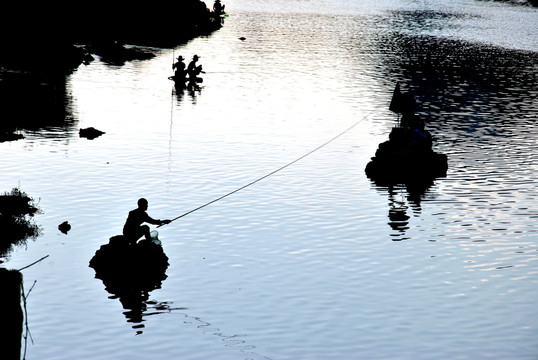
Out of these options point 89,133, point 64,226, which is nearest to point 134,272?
point 64,226

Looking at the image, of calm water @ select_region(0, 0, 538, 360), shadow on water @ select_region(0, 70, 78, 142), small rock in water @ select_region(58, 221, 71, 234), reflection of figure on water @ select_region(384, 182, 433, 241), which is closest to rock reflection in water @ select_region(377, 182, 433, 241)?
reflection of figure on water @ select_region(384, 182, 433, 241)

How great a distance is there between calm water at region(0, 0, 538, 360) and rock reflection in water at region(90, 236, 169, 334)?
46cm

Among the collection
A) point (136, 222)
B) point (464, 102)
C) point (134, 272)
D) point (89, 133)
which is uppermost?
point (136, 222)

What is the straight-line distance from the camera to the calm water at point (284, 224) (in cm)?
2442

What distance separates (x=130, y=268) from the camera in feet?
91.5

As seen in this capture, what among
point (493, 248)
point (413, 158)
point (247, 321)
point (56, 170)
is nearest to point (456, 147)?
point (413, 158)

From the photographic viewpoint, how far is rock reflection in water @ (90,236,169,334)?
27.2 metres

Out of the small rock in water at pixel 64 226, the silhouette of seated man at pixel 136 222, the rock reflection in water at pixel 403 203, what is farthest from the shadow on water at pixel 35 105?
the silhouette of seated man at pixel 136 222

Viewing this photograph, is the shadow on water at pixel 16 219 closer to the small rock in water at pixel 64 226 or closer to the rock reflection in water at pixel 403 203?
the small rock in water at pixel 64 226

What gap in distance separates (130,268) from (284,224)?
9.32 meters

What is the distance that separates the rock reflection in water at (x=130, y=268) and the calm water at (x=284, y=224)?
0.46m

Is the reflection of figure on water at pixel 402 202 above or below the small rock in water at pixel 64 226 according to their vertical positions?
above

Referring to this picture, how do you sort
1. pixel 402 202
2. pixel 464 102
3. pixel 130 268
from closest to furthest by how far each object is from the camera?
pixel 130 268
pixel 402 202
pixel 464 102

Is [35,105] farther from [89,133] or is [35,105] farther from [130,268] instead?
[130,268]
